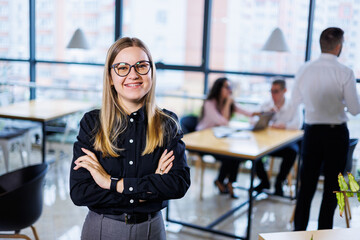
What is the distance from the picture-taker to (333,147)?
3578mm

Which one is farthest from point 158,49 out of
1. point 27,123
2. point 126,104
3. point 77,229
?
point 126,104

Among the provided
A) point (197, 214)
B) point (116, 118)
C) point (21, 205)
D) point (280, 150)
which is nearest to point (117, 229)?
point (116, 118)

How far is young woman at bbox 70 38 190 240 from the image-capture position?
2.01 meters

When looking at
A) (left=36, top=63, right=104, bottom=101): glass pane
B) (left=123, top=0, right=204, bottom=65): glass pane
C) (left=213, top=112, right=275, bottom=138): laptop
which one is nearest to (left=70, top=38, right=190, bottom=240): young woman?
(left=213, top=112, right=275, bottom=138): laptop

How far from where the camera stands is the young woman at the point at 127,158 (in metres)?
2.01

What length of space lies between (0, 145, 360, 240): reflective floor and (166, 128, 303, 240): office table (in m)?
0.11

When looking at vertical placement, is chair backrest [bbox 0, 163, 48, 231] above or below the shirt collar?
below

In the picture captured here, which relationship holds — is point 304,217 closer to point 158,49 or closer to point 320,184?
point 320,184

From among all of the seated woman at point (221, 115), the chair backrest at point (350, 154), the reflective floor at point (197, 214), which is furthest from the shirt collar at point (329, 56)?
the seated woman at point (221, 115)

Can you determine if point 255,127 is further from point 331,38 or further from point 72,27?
point 72,27

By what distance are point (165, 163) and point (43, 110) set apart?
11.9 feet

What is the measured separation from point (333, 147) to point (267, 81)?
7.50ft

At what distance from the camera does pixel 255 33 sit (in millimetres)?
5820

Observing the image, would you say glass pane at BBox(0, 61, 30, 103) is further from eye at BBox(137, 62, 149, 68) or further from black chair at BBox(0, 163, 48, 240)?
eye at BBox(137, 62, 149, 68)
